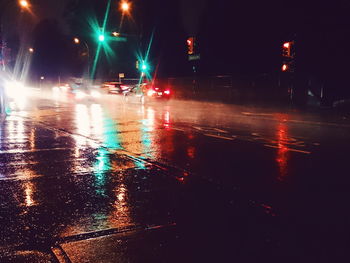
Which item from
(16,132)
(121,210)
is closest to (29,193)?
(121,210)

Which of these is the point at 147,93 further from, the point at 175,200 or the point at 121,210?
the point at 121,210

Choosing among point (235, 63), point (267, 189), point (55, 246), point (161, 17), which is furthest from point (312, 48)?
point (161, 17)

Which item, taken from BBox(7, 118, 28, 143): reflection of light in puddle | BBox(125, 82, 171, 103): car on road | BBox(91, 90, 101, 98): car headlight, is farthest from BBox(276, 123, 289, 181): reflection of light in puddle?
BBox(91, 90, 101, 98): car headlight

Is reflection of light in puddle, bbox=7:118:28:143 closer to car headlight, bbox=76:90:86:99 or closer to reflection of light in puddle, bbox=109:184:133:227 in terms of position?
reflection of light in puddle, bbox=109:184:133:227

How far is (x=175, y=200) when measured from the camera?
18.8ft

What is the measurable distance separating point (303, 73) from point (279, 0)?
596 cm

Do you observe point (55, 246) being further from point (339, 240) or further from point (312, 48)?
point (312, 48)

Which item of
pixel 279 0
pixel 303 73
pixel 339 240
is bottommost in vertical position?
pixel 339 240

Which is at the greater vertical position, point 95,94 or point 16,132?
point 95,94

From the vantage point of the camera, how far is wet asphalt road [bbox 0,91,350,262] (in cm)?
405

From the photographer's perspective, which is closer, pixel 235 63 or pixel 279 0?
pixel 279 0

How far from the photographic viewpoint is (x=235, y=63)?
121 ft

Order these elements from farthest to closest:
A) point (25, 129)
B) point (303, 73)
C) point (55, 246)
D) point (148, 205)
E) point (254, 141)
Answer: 1. point (303, 73)
2. point (25, 129)
3. point (254, 141)
4. point (148, 205)
5. point (55, 246)

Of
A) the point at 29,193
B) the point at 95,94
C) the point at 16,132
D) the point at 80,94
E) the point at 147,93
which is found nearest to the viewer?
the point at 29,193
